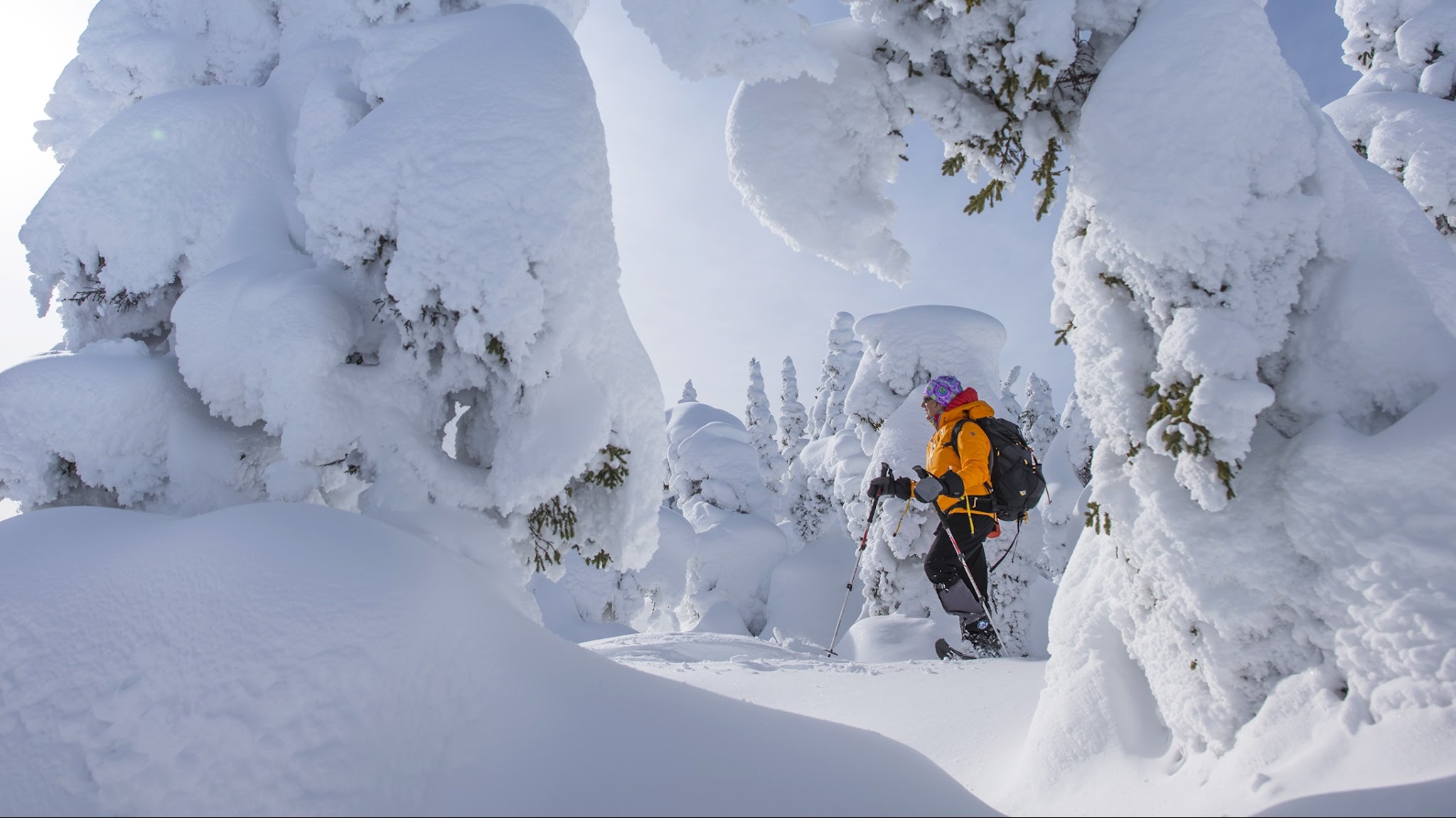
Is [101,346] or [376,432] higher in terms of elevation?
[101,346]

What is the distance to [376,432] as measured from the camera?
15.8 feet

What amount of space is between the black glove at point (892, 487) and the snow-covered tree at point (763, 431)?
20.6m

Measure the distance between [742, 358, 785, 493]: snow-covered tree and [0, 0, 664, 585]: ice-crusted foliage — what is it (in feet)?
74.4

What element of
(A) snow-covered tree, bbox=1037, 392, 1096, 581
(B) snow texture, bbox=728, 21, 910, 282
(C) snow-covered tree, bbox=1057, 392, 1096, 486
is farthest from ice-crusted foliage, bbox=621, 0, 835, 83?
(C) snow-covered tree, bbox=1057, 392, 1096, 486

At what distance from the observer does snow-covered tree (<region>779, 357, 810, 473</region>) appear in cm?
3434

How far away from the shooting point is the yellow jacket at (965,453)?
252 inches

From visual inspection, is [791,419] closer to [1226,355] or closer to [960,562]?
[960,562]

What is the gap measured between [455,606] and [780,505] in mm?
27272

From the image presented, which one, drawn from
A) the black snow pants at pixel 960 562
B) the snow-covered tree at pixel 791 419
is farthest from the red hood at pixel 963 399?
the snow-covered tree at pixel 791 419

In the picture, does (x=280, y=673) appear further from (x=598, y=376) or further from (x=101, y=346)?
(x=101, y=346)

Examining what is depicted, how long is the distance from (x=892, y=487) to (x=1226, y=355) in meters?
3.82

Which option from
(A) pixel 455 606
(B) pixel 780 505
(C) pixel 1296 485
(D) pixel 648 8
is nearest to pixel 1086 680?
(C) pixel 1296 485

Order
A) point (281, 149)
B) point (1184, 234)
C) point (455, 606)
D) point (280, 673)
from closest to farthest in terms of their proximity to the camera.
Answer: point (280, 673), point (455, 606), point (1184, 234), point (281, 149)

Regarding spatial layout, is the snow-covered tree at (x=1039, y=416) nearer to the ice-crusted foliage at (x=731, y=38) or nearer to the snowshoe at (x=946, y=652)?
the snowshoe at (x=946, y=652)
